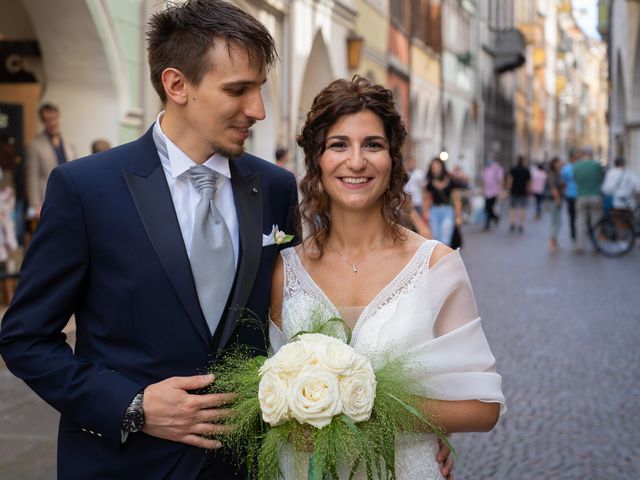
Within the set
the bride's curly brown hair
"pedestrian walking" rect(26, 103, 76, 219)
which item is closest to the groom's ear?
the bride's curly brown hair

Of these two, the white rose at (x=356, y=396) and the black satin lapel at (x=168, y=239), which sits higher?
the black satin lapel at (x=168, y=239)

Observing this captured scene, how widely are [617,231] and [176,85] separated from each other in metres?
14.3

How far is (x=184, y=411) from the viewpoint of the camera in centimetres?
214

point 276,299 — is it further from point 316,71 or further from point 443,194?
point 316,71

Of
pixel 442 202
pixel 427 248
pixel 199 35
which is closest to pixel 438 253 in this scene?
pixel 427 248

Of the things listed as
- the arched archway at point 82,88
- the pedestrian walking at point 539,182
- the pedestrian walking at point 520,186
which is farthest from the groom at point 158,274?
the pedestrian walking at point 539,182

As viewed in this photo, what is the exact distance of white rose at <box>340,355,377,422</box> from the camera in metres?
2.06

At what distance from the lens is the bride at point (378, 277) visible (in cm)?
237

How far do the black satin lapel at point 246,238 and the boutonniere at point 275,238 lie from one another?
43 mm

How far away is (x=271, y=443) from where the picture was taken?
2.10m

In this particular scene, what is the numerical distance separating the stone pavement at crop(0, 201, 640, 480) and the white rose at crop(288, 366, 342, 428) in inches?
101

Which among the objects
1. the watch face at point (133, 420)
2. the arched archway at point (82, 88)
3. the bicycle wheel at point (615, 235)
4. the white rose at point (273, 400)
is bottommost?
the bicycle wheel at point (615, 235)

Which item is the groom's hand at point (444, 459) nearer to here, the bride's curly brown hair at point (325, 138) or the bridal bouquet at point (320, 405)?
the bridal bouquet at point (320, 405)

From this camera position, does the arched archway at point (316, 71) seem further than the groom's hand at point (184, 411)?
Yes
